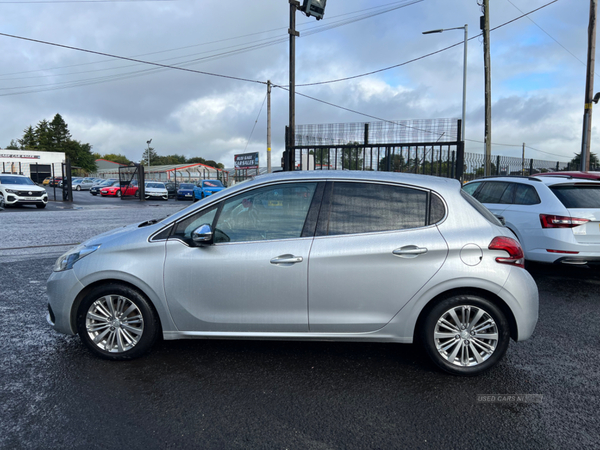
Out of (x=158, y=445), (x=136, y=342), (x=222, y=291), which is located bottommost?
(x=158, y=445)

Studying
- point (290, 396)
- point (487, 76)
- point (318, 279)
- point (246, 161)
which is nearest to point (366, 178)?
point (318, 279)

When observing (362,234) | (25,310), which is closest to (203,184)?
(25,310)

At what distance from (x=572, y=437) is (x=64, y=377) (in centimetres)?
361

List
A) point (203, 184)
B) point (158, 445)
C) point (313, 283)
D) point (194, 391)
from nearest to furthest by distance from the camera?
point (158, 445), point (194, 391), point (313, 283), point (203, 184)

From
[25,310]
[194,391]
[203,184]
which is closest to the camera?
[194,391]

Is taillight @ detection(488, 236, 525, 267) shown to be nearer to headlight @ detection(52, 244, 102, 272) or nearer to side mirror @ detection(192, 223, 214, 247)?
side mirror @ detection(192, 223, 214, 247)

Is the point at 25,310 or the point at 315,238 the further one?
the point at 25,310

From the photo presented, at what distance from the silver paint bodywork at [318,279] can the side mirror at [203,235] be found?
0.20 feet

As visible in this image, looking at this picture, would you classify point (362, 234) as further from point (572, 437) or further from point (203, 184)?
point (203, 184)

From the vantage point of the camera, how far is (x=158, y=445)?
2646 mm

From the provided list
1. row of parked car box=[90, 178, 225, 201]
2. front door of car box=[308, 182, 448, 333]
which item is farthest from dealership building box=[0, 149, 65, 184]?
front door of car box=[308, 182, 448, 333]

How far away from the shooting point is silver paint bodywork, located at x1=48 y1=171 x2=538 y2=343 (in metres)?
3.49

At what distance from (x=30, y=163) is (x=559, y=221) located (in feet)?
227

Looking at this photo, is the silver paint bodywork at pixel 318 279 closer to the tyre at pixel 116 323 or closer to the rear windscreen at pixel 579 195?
the tyre at pixel 116 323
